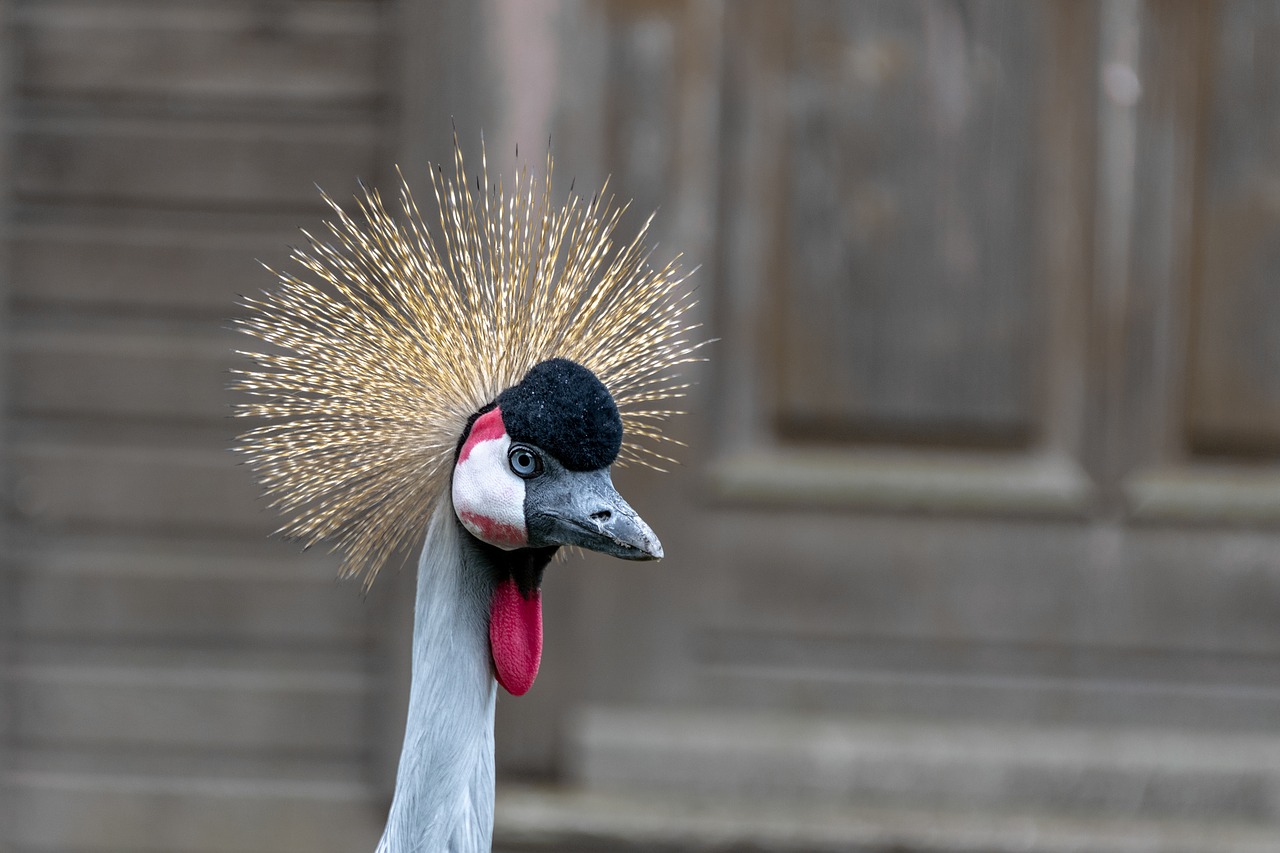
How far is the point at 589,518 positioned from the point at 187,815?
7.28ft

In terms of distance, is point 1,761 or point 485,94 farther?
point 1,761

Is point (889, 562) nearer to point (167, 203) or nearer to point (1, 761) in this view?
point (167, 203)


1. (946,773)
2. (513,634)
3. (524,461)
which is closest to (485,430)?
(524,461)

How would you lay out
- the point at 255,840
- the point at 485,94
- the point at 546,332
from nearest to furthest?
the point at 546,332, the point at 485,94, the point at 255,840

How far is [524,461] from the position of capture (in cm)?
123

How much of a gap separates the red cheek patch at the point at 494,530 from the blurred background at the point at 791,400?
1612 mm

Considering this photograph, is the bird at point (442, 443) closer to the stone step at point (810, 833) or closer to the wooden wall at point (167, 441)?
the stone step at point (810, 833)

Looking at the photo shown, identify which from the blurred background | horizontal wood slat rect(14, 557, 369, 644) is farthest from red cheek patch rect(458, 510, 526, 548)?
horizontal wood slat rect(14, 557, 369, 644)

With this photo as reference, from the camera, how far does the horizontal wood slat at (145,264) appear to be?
9.82 feet

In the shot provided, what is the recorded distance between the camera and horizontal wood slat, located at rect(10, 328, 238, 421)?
3006 millimetres

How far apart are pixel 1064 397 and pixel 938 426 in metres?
0.27

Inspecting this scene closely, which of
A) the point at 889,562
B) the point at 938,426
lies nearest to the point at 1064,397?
the point at 938,426

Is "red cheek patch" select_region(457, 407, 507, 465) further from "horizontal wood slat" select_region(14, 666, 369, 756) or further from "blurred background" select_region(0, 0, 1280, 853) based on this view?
"horizontal wood slat" select_region(14, 666, 369, 756)

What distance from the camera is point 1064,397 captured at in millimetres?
2934
